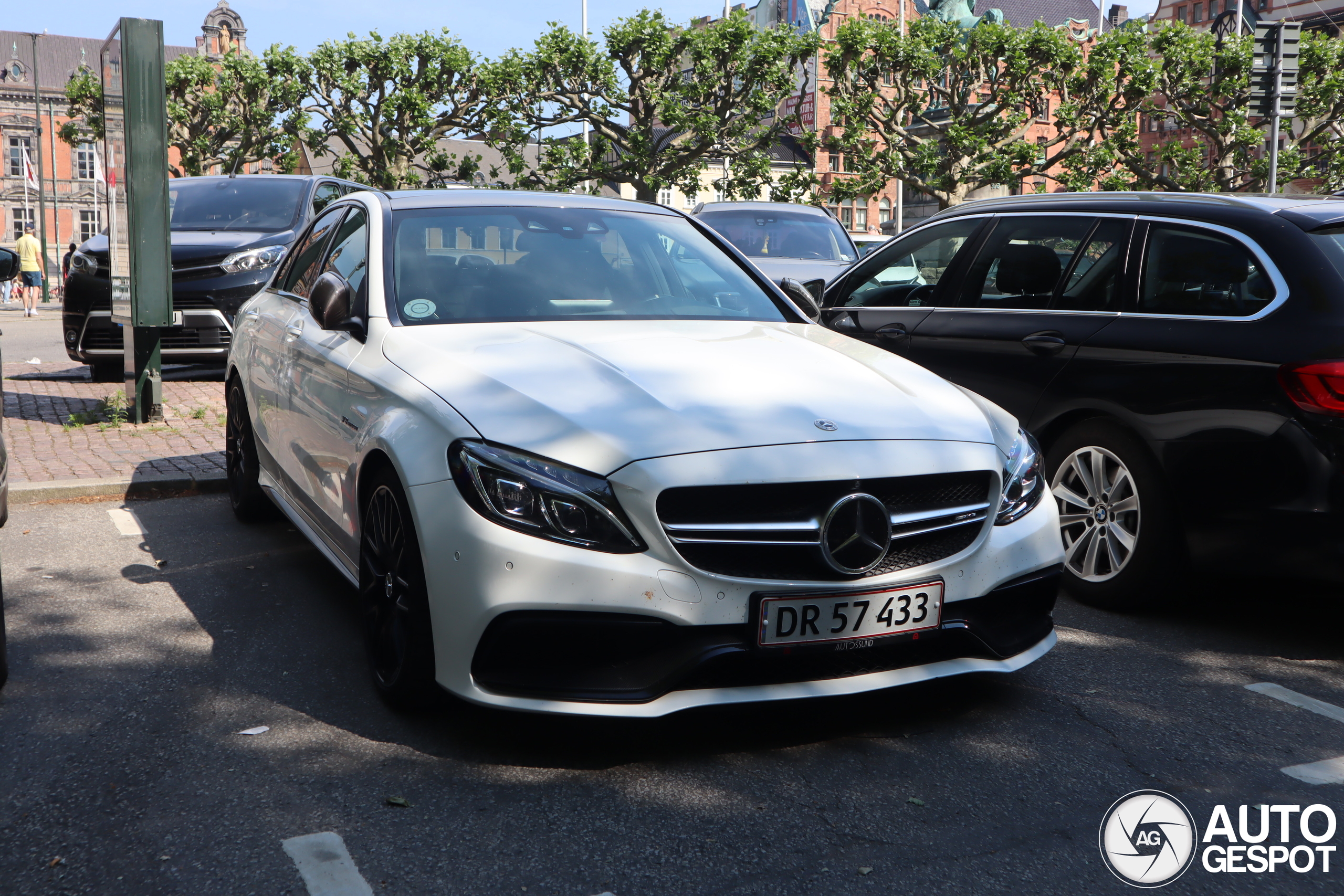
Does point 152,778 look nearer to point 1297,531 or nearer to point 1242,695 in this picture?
point 1242,695

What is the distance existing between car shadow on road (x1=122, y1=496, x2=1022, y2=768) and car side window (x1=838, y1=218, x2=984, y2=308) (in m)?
2.54

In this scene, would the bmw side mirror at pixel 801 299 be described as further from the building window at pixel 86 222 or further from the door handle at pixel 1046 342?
the building window at pixel 86 222

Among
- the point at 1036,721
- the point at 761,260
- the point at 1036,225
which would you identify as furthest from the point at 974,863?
the point at 761,260

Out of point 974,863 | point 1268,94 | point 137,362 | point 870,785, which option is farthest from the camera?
point 1268,94

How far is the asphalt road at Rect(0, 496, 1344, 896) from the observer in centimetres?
274

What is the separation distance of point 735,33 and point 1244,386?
105 ft

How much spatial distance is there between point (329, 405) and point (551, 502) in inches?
58.5

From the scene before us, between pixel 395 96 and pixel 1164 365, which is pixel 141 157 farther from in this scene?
pixel 395 96

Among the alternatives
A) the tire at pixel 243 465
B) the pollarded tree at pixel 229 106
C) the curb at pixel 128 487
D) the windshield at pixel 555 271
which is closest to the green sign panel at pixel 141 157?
the curb at pixel 128 487

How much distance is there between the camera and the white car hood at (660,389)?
10.6 ft

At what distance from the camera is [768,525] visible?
3.17 meters

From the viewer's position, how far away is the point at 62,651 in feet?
13.9

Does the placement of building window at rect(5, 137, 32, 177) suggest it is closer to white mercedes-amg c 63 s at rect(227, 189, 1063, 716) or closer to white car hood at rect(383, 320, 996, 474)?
white car hood at rect(383, 320, 996, 474)

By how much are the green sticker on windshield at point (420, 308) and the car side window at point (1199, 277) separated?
2.71 meters
